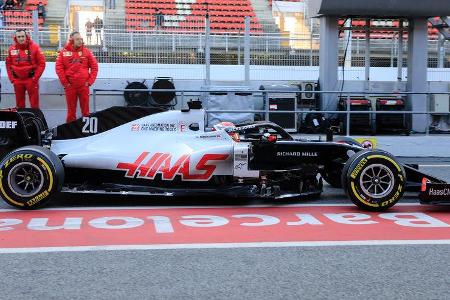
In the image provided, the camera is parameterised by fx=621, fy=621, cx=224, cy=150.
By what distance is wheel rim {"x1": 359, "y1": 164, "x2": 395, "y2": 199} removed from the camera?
688 cm

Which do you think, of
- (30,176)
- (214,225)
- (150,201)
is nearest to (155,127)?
(150,201)

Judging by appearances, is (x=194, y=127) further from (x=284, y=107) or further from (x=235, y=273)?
(x=284, y=107)

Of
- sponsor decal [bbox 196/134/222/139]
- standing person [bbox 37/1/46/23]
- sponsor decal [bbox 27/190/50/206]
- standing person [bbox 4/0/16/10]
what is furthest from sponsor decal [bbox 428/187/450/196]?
standing person [bbox 4/0/16/10]

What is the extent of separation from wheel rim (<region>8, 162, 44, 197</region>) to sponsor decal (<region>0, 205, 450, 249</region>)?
24 centimetres

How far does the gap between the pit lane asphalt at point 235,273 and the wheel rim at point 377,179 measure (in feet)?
4.54

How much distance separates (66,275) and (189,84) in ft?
35.7

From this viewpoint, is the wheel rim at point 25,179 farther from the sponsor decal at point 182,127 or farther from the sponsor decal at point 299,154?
the sponsor decal at point 299,154

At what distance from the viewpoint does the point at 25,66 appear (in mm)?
11266

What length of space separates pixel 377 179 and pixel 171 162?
2.31 m

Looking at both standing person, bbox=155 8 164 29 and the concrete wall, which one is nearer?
the concrete wall

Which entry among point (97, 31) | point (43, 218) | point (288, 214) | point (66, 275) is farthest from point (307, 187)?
point (97, 31)

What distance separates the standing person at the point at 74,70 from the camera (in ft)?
36.6

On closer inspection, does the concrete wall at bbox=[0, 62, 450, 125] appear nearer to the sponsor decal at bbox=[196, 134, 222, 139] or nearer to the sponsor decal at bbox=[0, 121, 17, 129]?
the sponsor decal at bbox=[0, 121, 17, 129]

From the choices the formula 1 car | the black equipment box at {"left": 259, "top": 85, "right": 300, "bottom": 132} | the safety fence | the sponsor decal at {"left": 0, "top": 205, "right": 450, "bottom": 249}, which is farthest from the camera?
the safety fence
